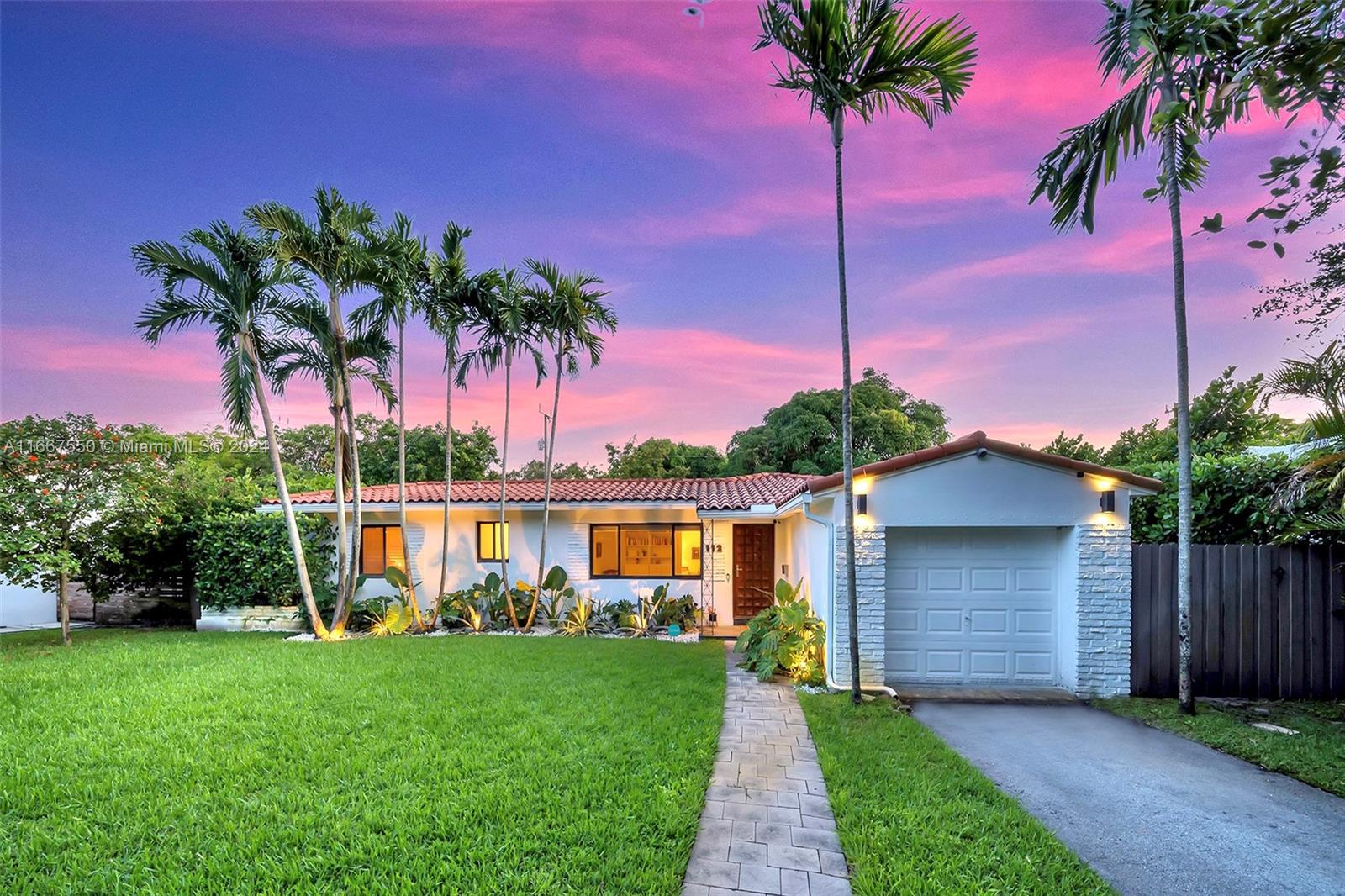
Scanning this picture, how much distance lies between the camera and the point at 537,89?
31.5 ft

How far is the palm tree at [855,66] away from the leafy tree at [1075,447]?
19.9 m

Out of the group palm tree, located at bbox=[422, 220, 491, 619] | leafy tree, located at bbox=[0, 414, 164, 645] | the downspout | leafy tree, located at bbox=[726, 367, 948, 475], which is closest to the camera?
the downspout

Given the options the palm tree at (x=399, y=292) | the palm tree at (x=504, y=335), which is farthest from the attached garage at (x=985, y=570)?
the palm tree at (x=399, y=292)

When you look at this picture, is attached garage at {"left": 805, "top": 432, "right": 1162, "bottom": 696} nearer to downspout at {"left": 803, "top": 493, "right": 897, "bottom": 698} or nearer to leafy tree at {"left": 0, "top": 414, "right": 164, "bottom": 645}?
downspout at {"left": 803, "top": 493, "right": 897, "bottom": 698}

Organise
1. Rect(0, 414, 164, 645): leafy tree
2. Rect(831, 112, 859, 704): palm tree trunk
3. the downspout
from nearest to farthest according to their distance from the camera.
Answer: Rect(831, 112, 859, 704): palm tree trunk → the downspout → Rect(0, 414, 164, 645): leafy tree

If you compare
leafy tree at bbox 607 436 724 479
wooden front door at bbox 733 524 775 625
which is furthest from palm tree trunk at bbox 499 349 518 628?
leafy tree at bbox 607 436 724 479

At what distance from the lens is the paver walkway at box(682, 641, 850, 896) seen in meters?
3.01

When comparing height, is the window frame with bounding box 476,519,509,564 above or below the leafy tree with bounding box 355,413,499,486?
below

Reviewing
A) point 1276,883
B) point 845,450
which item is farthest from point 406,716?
point 1276,883

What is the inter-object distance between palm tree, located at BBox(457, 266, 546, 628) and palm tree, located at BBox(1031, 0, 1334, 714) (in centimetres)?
832

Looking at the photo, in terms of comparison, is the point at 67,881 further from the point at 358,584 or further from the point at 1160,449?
the point at 1160,449

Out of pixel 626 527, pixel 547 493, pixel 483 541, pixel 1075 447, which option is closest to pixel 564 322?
pixel 547 493

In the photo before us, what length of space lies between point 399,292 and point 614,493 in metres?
5.79

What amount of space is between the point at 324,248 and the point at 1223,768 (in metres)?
13.3
